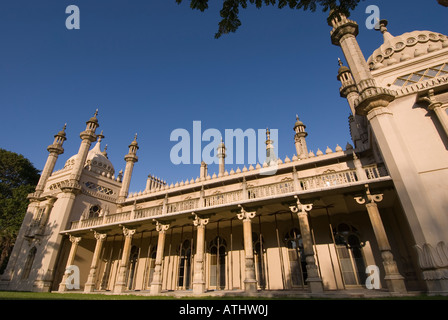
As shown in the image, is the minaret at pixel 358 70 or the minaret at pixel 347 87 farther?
the minaret at pixel 347 87

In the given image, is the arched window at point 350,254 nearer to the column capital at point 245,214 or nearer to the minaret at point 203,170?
the column capital at point 245,214

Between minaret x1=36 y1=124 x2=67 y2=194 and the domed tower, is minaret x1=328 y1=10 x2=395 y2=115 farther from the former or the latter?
minaret x1=36 y1=124 x2=67 y2=194

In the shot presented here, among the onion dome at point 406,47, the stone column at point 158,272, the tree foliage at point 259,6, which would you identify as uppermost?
the onion dome at point 406,47

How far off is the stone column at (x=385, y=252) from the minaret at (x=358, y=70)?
14.4ft

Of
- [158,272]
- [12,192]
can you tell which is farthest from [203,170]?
[12,192]

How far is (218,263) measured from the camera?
17.1m

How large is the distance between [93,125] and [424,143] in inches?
1075

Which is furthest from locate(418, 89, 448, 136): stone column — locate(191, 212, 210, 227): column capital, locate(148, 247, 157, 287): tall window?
locate(148, 247, 157, 287): tall window

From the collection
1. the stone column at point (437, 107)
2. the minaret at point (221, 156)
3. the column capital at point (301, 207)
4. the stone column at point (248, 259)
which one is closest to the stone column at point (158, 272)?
the stone column at point (248, 259)

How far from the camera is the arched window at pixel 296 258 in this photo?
14573 millimetres

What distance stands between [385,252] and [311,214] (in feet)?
17.0

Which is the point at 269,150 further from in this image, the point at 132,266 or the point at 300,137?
the point at 132,266

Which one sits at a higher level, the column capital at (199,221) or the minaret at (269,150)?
the minaret at (269,150)
